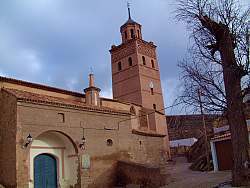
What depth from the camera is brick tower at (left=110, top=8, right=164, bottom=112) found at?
41094 mm

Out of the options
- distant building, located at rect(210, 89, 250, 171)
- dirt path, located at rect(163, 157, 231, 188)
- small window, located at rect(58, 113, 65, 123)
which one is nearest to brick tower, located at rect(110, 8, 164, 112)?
distant building, located at rect(210, 89, 250, 171)

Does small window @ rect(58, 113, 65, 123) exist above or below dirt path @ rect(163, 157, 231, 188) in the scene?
above

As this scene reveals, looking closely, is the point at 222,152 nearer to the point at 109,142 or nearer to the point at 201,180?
the point at 201,180

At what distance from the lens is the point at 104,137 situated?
21438mm

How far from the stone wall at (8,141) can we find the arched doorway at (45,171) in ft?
6.77

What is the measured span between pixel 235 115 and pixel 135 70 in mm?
30291

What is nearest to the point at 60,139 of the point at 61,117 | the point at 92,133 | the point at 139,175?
the point at 61,117

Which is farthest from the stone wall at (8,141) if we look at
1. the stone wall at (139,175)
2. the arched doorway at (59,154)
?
the stone wall at (139,175)

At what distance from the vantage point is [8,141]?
17.5m

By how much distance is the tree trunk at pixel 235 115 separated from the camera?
11484 millimetres

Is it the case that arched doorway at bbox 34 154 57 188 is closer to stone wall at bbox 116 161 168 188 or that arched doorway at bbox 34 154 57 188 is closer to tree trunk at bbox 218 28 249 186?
stone wall at bbox 116 161 168 188

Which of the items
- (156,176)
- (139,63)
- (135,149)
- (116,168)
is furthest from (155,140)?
(139,63)

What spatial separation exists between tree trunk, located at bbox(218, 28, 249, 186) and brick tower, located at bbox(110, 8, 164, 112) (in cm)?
2766

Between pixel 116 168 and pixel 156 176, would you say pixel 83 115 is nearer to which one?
pixel 116 168
